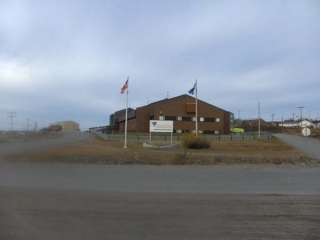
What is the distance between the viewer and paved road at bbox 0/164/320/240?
6367mm

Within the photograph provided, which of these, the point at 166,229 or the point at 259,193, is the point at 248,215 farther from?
the point at 259,193

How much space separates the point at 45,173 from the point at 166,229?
9.98 meters

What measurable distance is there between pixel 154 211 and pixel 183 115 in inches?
3226

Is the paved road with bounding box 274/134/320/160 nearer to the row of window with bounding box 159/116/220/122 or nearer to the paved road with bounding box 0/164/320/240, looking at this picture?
the paved road with bounding box 0/164/320/240

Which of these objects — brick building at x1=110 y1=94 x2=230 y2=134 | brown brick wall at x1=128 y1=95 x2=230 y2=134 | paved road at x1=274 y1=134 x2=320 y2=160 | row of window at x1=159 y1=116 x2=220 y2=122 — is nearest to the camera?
paved road at x1=274 y1=134 x2=320 y2=160

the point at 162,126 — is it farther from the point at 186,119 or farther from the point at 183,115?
the point at 186,119

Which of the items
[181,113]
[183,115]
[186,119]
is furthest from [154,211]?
[186,119]

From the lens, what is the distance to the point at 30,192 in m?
10.6

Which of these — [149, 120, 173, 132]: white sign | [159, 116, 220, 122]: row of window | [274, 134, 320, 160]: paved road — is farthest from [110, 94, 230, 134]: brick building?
[149, 120, 173, 132]: white sign

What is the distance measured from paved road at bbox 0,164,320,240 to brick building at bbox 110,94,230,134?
7563 cm

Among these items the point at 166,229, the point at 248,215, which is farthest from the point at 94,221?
the point at 248,215

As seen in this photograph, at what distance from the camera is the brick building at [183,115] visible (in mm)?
88625

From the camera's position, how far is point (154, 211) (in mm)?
8203

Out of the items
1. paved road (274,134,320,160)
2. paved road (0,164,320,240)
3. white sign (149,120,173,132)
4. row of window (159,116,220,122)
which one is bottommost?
paved road (0,164,320,240)
